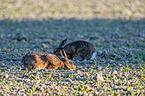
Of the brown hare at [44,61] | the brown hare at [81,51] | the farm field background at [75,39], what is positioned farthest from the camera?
the brown hare at [81,51]

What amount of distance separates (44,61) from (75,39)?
383 cm

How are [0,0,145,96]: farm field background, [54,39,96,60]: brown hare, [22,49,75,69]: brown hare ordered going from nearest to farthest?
1. [0,0,145,96]: farm field background
2. [22,49,75,69]: brown hare
3. [54,39,96,60]: brown hare

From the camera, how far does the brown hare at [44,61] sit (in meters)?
5.68

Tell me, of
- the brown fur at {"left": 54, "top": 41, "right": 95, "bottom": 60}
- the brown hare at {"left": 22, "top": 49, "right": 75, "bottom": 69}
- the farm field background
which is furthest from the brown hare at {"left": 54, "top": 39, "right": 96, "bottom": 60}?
the brown hare at {"left": 22, "top": 49, "right": 75, "bottom": 69}

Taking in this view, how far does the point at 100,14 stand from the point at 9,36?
22.2ft

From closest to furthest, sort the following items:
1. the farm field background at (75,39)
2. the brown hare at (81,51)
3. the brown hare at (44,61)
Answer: the farm field background at (75,39), the brown hare at (44,61), the brown hare at (81,51)

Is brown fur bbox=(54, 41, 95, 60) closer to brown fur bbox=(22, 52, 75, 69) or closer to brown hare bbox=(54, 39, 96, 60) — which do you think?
brown hare bbox=(54, 39, 96, 60)

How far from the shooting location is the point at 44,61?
19.2 ft

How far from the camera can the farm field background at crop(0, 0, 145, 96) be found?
4949 millimetres

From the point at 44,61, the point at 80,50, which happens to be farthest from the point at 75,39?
the point at 44,61

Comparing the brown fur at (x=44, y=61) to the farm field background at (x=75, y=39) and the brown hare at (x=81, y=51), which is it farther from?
the brown hare at (x=81, y=51)

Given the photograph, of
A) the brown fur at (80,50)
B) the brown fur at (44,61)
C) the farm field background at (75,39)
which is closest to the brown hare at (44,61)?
the brown fur at (44,61)

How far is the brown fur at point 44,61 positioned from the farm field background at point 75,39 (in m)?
0.17

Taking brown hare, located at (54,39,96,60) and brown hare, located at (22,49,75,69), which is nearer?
brown hare, located at (22,49,75,69)
